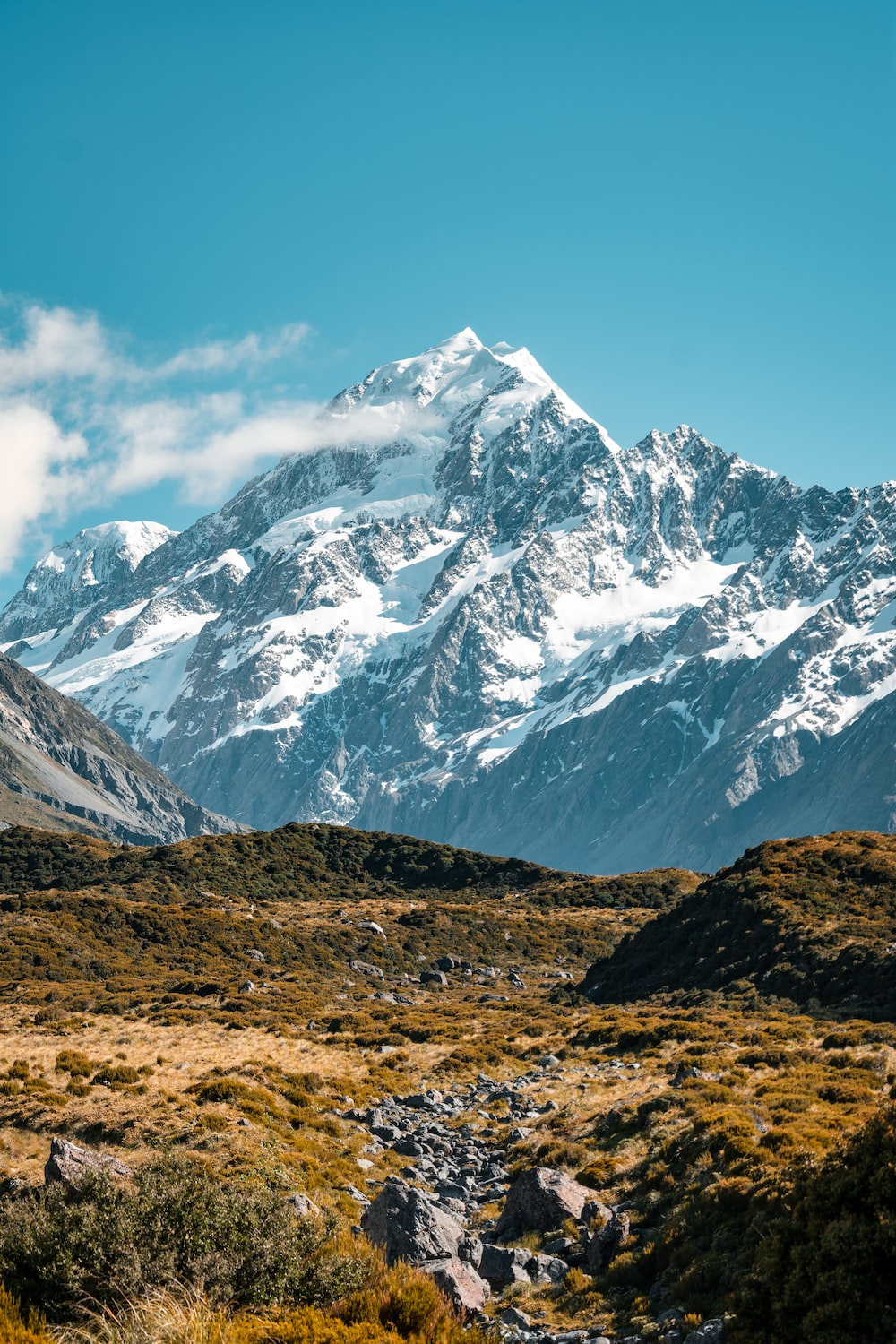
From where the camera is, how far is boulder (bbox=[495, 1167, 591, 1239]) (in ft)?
75.6

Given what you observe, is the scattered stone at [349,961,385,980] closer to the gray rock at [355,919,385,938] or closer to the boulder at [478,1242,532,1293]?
the gray rock at [355,919,385,938]

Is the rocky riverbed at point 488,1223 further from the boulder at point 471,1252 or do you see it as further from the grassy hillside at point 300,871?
the grassy hillside at point 300,871

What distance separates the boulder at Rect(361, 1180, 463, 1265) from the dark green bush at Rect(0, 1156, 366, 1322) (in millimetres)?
2078

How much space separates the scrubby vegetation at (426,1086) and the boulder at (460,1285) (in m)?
1.02

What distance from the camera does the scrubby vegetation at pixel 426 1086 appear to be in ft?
50.2

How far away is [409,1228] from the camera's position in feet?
68.1

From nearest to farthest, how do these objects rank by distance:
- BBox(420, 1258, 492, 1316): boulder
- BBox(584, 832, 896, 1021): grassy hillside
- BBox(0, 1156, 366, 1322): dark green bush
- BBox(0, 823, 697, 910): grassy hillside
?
BBox(0, 1156, 366, 1322): dark green bush, BBox(420, 1258, 492, 1316): boulder, BBox(584, 832, 896, 1021): grassy hillside, BBox(0, 823, 697, 910): grassy hillside

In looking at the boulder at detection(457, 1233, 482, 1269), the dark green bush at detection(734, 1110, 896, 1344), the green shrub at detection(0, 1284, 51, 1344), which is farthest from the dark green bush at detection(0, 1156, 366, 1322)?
the dark green bush at detection(734, 1110, 896, 1344)

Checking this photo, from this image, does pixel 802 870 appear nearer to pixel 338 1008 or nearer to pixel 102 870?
pixel 338 1008

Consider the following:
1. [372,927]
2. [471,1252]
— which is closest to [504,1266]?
[471,1252]

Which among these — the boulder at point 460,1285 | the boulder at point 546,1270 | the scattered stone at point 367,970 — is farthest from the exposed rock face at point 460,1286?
the scattered stone at point 367,970

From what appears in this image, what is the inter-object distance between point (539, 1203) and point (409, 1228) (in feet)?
13.1

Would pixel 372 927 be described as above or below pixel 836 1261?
below

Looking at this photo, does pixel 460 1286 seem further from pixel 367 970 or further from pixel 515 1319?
pixel 367 970
